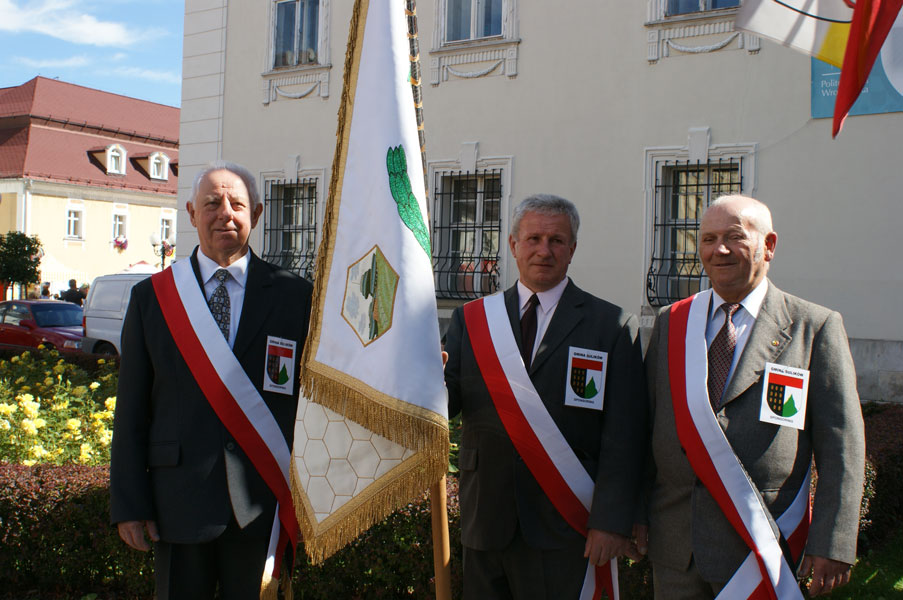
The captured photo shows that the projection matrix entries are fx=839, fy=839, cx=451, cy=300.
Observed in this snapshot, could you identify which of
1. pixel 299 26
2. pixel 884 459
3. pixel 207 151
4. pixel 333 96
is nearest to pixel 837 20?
pixel 884 459

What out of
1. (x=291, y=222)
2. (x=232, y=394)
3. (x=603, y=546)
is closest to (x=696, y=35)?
(x=291, y=222)

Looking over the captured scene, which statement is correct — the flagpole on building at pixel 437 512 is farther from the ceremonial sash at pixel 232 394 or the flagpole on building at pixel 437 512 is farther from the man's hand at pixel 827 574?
the man's hand at pixel 827 574

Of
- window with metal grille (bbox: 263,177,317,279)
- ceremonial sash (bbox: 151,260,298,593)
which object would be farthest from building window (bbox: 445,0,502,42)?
ceremonial sash (bbox: 151,260,298,593)

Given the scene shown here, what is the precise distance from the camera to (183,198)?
1355 centimetres

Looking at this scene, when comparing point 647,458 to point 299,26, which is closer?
point 647,458

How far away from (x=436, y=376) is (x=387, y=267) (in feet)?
1.29

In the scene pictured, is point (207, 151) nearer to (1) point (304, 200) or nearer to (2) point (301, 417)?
(1) point (304, 200)

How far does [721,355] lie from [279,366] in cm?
147

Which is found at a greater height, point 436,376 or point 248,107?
point 248,107

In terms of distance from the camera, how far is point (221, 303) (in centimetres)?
292

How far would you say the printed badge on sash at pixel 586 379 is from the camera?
9.00 ft

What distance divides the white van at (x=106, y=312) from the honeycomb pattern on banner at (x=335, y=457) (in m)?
12.0

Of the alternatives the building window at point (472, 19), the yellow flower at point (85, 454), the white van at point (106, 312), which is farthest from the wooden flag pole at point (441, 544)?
the white van at point (106, 312)

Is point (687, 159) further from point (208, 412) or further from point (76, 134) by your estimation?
point (76, 134)
